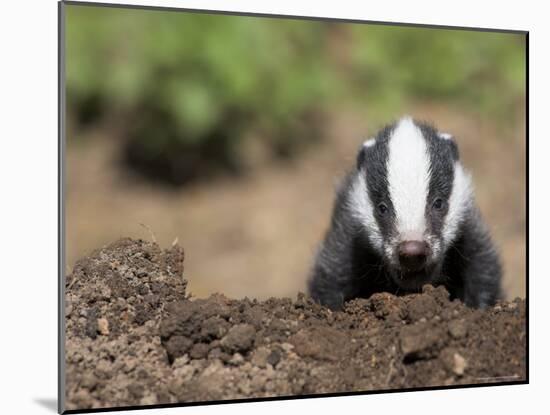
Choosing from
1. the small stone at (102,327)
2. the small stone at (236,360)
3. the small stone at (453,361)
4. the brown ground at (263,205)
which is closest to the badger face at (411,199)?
the small stone at (453,361)

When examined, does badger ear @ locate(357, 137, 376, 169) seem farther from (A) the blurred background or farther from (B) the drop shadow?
(B) the drop shadow

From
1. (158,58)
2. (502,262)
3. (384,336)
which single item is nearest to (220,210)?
(158,58)

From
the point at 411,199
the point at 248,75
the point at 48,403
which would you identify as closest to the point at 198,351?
the point at 48,403

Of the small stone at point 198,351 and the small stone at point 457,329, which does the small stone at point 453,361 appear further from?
the small stone at point 198,351

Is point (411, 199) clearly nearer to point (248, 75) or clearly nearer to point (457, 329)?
point (457, 329)

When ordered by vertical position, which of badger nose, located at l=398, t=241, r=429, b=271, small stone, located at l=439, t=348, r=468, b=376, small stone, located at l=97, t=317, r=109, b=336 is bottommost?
small stone, located at l=439, t=348, r=468, b=376

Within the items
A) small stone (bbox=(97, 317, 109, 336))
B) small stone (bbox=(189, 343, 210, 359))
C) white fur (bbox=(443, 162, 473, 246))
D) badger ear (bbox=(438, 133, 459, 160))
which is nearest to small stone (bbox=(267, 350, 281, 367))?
small stone (bbox=(189, 343, 210, 359))

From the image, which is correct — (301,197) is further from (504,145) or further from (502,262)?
A: (502,262)
